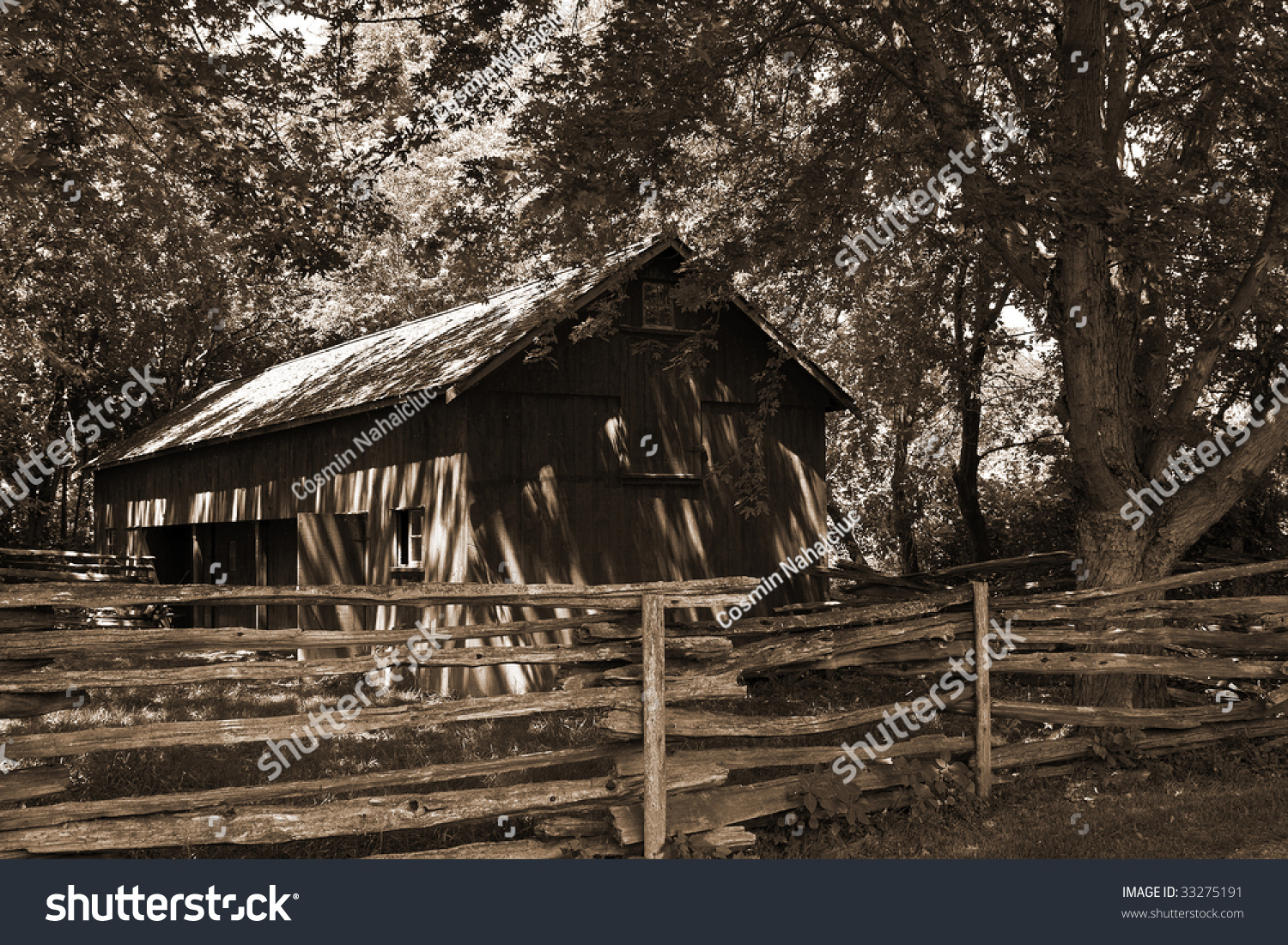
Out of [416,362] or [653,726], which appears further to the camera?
[416,362]

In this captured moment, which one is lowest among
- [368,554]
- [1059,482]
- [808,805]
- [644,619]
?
[808,805]

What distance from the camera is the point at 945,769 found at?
782 centimetres

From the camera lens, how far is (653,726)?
654cm

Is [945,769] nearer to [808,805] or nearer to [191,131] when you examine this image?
[808,805]

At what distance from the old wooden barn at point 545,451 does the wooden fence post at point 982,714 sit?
5095 mm

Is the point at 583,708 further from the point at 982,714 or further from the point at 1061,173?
the point at 1061,173

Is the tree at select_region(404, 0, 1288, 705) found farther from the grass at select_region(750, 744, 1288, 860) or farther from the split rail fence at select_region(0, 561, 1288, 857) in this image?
the split rail fence at select_region(0, 561, 1288, 857)

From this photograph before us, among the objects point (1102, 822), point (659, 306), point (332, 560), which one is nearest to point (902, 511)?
point (659, 306)

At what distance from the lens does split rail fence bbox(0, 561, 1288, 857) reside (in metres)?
5.64

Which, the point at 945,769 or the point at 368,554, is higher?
the point at 368,554

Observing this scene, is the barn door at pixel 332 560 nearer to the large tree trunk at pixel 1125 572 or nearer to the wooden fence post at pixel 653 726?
the wooden fence post at pixel 653 726

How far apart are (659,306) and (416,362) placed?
11.9ft

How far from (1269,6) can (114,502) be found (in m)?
25.4

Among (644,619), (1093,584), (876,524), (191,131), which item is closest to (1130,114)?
(1093,584)
